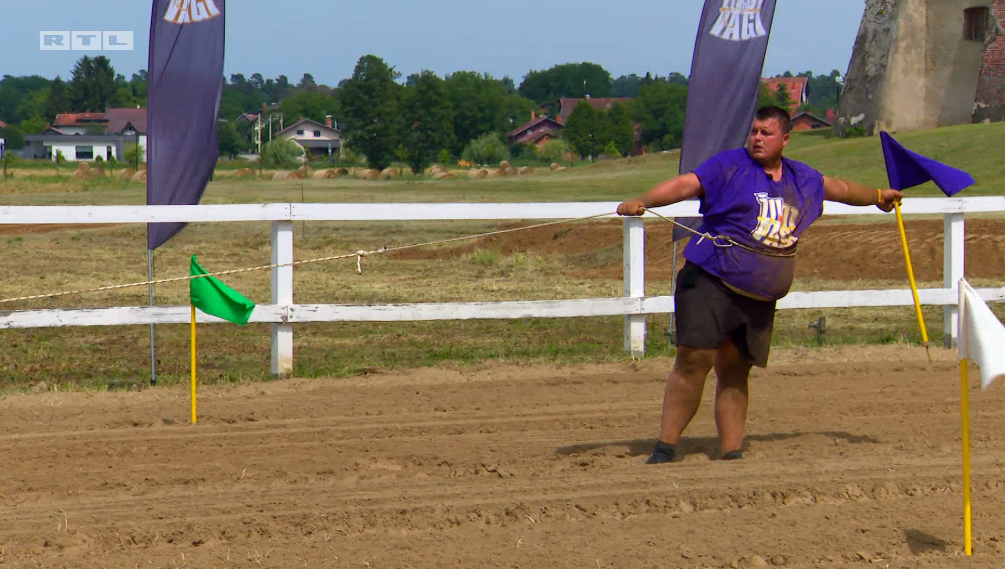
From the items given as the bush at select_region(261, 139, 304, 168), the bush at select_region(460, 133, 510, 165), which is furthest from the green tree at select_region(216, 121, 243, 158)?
→ the bush at select_region(460, 133, 510, 165)

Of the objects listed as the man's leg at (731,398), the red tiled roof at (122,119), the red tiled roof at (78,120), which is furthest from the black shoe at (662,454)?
the red tiled roof at (78,120)

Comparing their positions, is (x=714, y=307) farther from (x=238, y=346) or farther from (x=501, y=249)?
(x=501, y=249)

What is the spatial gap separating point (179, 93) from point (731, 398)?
4931 millimetres

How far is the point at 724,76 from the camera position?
10.3m

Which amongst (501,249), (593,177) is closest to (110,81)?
(593,177)

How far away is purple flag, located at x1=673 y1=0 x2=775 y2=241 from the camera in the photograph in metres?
10.3

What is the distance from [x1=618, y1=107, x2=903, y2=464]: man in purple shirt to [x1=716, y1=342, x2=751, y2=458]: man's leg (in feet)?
0.41

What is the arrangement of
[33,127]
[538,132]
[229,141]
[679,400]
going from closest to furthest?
1. [679,400]
2. [229,141]
3. [538,132]
4. [33,127]

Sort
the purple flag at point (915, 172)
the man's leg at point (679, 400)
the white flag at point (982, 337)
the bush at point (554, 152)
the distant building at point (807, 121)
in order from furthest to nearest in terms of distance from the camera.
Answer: the distant building at point (807, 121), the bush at point (554, 152), the purple flag at point (915, 172), the man's leg at point (679, 400), the white flag at point (982, 337)

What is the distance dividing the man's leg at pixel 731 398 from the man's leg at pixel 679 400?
0.44 ft

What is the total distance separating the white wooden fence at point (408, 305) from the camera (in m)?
8.47

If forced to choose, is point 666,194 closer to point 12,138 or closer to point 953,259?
point 953,259

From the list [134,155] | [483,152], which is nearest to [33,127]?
[134,155]

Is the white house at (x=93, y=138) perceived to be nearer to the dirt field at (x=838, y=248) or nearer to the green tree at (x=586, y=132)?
the green tree at (x=586, y=132)
